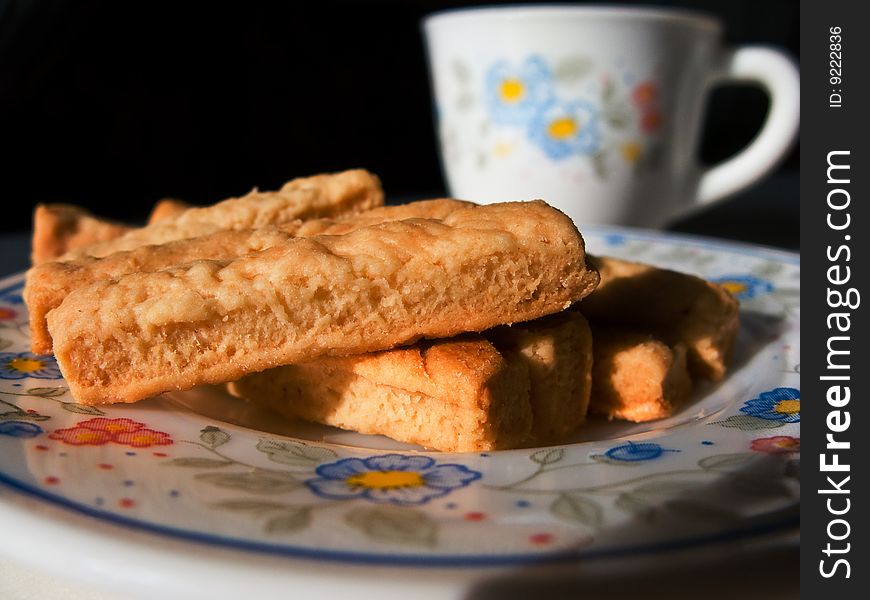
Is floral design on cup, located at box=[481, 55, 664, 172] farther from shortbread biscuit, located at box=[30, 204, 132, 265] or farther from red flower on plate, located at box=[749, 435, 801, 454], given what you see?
red flower on plate, located at box=[749, 435, 801, 454]

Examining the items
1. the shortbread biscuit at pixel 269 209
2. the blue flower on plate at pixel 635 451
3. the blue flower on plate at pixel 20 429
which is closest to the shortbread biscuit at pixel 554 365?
the blue flower on plate at pixel 635 451

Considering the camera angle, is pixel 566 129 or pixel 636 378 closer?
pixel 636 378

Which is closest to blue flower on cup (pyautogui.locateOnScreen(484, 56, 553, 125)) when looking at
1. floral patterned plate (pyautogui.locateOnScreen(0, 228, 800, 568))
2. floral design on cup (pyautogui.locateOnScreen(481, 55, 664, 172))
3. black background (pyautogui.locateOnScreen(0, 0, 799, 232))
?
floral design on cup (pyautogui.locateOnScreen(481, 55, 664, 172))

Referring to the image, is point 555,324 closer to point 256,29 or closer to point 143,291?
point 143,291

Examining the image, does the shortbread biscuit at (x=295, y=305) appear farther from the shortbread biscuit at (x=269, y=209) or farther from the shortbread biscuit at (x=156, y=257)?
the shortbread biscuit at (x=269, y=209)

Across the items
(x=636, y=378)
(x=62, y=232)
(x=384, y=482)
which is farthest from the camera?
(x=62, y=232)

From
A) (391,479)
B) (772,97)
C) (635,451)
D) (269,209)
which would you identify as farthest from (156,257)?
(772,97)

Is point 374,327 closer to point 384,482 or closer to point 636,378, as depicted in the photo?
point 384,482
